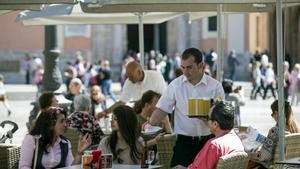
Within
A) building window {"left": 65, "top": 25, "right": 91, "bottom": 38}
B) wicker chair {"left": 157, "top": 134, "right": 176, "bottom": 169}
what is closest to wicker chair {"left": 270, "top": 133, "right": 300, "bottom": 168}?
wicker chair {"left": 157, "top": 134, "right": 176, "bottom": 169}

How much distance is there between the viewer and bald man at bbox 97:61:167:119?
41.5ft

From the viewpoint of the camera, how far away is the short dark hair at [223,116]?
7277 mm

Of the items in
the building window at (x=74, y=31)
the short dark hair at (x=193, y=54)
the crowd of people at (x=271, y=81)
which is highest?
the building window at (x=74, y=31)

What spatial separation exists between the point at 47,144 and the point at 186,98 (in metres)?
1.23

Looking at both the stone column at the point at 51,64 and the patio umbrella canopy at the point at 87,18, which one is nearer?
the patio umbrella canopy at the point at 87,18

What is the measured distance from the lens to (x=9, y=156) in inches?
334

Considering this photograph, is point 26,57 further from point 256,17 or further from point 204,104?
point 204,104

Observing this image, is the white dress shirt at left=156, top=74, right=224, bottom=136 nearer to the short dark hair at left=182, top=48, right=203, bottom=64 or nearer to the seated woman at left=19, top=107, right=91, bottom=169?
the short dark hair at left=182, top=48, right=203, bottom=64

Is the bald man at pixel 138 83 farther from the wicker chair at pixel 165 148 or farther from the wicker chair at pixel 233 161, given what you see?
the wicker chair at pixel 233 161

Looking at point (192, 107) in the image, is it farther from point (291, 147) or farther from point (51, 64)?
point (51, 64)

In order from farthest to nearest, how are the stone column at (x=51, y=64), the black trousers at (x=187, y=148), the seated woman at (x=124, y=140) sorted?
the stone column at (x=51, y=64) → the black trousers at (x=187, y=148) → the seated woman at (x=124, y=140)

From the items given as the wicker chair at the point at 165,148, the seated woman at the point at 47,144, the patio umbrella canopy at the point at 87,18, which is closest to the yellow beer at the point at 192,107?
the seated woman at the point at 47,144

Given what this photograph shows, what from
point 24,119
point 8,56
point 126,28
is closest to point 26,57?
point 8,56

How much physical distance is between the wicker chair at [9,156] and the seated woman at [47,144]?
1.94 feet
